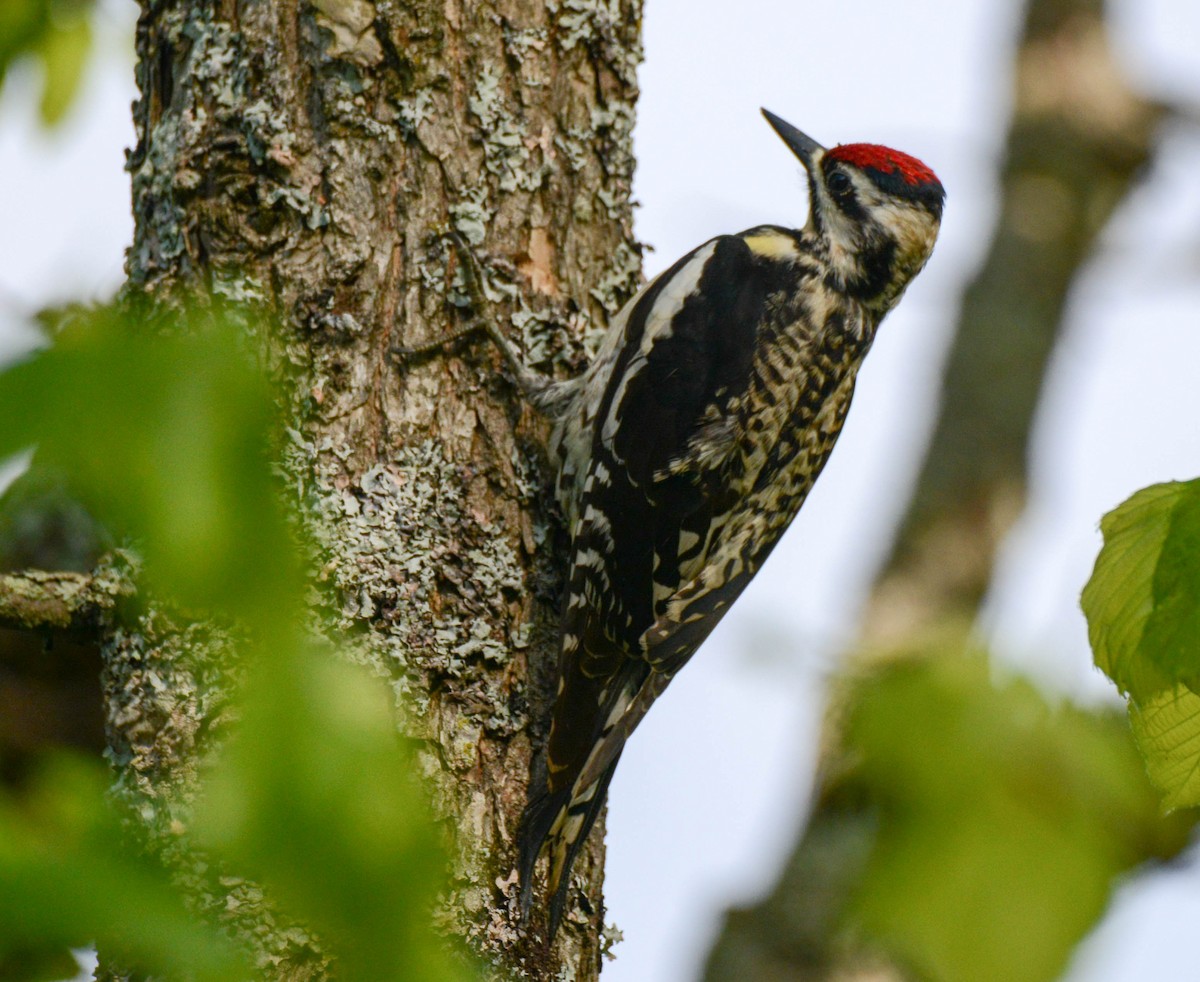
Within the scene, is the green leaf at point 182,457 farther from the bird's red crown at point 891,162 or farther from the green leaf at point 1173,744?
the bird's red crown at point 891,162

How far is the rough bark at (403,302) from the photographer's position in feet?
7.52

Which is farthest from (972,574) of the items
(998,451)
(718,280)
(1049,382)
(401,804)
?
(401,804)

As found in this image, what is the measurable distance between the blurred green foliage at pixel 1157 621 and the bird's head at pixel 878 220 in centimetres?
180

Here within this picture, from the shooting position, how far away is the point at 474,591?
2441 mm

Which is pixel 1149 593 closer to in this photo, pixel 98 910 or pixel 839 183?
pixel 98 910

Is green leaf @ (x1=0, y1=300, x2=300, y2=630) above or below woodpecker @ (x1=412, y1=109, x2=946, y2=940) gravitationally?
below

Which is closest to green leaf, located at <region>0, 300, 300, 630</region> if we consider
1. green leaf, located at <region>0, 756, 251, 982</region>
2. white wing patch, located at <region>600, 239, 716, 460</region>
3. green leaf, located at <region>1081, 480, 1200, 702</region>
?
green leaf, located at <region>0, 756, 251, 982</region>

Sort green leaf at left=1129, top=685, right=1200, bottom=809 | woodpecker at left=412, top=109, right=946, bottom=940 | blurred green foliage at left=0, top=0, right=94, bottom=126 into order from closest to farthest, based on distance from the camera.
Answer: green leaf at left=1129, top=685, right=1200, bottom=809 < woodpecker at left=412, top=109, right=946, bottom=940 < blurred green foliage at left=0, top=0, right=94, bottom=126

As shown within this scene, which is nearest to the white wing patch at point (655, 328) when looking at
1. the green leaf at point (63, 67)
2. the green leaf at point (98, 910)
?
the green leaf at point (63, 67)

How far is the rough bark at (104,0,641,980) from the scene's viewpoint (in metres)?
2.29

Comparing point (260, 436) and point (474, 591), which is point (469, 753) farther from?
point (260, 436)

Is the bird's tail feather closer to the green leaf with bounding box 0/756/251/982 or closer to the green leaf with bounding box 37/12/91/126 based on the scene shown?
the green leaf with bounding box 0/756/251/982

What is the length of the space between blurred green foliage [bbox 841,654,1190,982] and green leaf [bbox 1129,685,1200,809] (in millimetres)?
1200

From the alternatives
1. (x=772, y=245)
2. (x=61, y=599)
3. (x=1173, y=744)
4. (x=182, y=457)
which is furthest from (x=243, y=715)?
(x=772, y=245)
